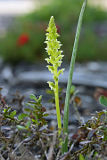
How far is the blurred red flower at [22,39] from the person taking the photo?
18.1 ft

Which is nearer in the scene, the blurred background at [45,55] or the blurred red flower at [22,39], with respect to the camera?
the blurred background at [45,55]

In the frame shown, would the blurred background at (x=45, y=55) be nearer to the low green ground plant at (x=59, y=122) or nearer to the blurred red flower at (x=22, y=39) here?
the blurred red flower at (x=22, y=39)

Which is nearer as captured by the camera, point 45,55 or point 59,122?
point 59,122

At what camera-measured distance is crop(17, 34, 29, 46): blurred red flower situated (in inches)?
217

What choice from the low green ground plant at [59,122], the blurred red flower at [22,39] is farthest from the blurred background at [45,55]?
the low green ground plant at [59,122]

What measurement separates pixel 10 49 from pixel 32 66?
59 centimetres

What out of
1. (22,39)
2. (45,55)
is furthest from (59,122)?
(22,39)

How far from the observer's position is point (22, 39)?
5574mm

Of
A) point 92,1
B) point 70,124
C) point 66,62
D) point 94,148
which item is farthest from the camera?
point 92,1

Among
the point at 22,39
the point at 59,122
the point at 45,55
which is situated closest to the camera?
the point at 59,122

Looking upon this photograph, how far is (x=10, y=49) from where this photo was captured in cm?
569

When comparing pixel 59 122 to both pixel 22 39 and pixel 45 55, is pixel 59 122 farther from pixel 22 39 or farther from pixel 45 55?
pixel 22 39

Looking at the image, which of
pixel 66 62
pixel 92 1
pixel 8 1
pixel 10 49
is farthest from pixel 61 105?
pixel 8 1

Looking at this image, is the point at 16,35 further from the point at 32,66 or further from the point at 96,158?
the point at 96,158
